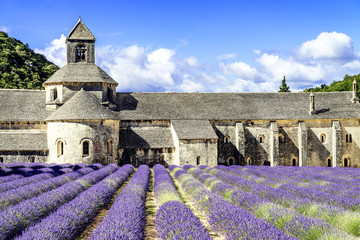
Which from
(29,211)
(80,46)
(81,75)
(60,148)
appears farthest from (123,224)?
(80,46)

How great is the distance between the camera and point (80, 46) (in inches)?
1505

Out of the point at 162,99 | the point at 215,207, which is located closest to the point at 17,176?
the point at 215,207

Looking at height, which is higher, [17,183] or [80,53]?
[80,53]

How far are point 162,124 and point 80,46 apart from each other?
12292 millimetres

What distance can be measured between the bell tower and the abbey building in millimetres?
105

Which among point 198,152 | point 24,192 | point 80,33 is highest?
point 80,33

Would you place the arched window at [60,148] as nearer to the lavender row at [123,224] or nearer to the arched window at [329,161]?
the lavender row at [123,224]

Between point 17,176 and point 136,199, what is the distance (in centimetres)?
1029

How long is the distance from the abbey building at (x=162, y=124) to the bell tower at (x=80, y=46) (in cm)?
10

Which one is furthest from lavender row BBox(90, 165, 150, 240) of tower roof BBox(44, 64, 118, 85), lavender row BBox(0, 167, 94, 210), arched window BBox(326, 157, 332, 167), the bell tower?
arched window BBox(326, 157, 332, 167)

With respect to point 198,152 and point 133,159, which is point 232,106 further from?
point 133,159

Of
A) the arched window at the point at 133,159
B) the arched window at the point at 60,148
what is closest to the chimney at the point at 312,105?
the arched window at the point at 133,159

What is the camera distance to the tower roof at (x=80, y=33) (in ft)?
124

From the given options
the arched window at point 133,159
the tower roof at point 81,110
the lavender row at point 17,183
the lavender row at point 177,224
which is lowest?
the arched window at point 133,159
